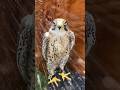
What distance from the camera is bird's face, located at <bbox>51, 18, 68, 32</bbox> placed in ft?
3.99

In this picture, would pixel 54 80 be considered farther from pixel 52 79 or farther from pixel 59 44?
pixel 59 44

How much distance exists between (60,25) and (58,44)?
7 cm

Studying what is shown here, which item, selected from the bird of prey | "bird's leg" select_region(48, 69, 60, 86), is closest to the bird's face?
the bird of prey

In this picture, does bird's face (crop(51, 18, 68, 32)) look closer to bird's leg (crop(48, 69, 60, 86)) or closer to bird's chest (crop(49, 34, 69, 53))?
bird's chest (crop(49, 34, 69, 53))

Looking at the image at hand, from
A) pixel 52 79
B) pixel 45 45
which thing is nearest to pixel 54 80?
pixel 52 79

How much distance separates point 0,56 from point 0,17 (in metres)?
A: 0.15

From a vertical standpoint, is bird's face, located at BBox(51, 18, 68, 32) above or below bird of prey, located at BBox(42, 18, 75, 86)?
above

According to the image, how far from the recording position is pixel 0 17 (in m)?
1.28

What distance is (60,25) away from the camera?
1.22 metres

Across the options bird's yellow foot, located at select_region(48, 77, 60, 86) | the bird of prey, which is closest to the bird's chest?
the bird of prey

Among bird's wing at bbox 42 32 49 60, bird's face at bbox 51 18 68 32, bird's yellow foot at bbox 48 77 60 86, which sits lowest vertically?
bird's yellow foot at bbox 48 77 60 86

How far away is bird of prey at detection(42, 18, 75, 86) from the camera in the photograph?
1.22m

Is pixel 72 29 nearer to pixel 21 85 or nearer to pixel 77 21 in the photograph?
pixel 77 21

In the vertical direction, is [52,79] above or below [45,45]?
below
